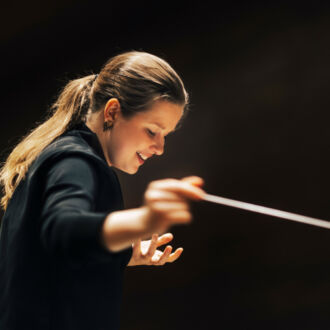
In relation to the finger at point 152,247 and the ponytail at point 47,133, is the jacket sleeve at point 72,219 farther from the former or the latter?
the finger at point 152,247

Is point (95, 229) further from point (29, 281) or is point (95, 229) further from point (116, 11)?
point (116, 11)

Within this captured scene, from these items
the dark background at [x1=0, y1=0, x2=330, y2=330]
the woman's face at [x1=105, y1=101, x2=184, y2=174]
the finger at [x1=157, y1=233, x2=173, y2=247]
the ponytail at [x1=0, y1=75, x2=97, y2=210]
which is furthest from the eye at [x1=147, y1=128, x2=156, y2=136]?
the dark background at [x1=0, y1=0, x2=330, y2=330]

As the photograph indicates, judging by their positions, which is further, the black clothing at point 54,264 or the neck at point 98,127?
the neck at point 98,127

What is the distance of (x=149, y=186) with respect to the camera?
0.41 metres

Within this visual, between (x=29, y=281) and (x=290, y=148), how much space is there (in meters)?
1.12

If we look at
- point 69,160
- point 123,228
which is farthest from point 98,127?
point 123,228

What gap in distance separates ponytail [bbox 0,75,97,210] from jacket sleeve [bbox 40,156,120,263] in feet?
0.53

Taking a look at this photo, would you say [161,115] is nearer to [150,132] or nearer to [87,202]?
[150,132]

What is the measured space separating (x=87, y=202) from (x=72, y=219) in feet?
0.12

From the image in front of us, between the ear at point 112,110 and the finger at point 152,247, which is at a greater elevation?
the ear at point 112,110

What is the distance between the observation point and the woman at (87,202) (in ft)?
1.28

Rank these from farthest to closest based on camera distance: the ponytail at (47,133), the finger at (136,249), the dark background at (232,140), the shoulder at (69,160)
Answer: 1. the dark background at (232,140)
2. the finger at (136,249)
3. the ponytail at (47,133)
4. the shoulder at (69,160)

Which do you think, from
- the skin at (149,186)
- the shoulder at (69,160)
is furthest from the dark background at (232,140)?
the shoulder at (69,160)

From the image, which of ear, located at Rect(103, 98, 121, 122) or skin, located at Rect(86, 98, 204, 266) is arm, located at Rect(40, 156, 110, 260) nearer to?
skin, located at Rect(86, 98, 204, 266)
